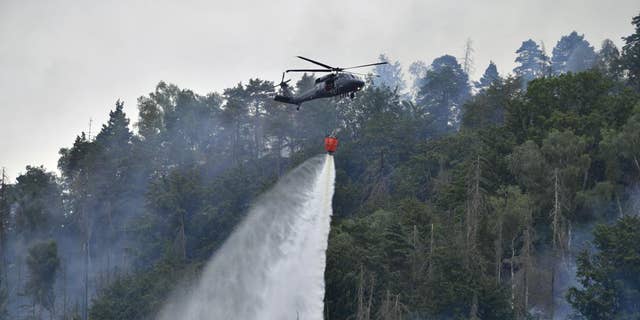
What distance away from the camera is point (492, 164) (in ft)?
255

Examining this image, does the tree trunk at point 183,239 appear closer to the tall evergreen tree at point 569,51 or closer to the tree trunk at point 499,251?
the tree trunk at point 499,251

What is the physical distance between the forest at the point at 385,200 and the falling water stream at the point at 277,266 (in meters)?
4.16

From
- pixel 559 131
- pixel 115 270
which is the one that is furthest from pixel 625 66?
pixel 115 270

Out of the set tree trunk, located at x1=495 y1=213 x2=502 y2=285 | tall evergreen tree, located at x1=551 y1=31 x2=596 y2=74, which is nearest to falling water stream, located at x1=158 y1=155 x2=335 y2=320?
tree trunk, located at x1=495 y1=213 x2=502 y2=285

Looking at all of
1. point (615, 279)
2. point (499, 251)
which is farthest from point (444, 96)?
point (615, 279)

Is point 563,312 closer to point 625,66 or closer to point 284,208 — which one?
point 284,208

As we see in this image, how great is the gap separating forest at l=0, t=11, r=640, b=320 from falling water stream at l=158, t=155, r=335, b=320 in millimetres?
4160

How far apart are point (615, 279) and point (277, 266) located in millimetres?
22426

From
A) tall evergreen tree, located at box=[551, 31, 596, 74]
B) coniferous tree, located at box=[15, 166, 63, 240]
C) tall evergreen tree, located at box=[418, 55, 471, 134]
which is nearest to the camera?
coniferous tree, located at box=[15, 166, 63, 240]

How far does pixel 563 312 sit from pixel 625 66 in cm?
3925

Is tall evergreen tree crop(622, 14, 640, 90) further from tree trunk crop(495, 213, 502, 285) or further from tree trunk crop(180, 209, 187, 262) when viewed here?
tree trunk crop(180, 209, 187, 262)

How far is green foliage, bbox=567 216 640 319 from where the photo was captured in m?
58.9

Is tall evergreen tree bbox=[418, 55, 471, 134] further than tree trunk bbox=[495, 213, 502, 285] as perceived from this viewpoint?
Yes

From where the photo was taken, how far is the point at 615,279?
59.4 m
